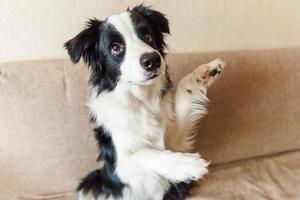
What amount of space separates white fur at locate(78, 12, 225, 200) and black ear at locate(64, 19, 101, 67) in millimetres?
63

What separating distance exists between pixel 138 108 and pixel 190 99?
8.4 inches

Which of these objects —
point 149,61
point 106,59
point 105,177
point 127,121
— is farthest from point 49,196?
point 149,61

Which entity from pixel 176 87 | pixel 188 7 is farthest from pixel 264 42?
pixel 176 87

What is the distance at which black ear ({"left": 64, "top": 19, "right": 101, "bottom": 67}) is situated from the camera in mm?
1190

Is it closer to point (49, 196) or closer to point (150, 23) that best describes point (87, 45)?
point (150, 23)

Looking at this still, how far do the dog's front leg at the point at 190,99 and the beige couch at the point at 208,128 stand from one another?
0.48ft

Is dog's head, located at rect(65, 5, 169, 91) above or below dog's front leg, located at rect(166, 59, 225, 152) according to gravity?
above

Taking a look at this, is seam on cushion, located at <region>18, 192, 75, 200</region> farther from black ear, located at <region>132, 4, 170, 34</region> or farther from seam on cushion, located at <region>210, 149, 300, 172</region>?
black ear, located at <region>132, 4, 170, 34</region>

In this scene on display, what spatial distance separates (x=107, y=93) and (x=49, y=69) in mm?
289

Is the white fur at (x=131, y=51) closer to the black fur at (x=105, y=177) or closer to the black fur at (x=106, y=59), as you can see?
the black fur at (x=106, y=59)

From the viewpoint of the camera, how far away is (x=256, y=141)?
1.72m

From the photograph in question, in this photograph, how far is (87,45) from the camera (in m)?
1.21

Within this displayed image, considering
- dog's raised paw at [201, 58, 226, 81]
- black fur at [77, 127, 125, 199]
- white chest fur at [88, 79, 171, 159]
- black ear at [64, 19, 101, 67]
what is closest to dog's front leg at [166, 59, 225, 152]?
dog's raised paw at [201, 58, 226, 81]

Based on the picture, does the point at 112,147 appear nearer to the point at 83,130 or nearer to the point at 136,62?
the point at 83,130
